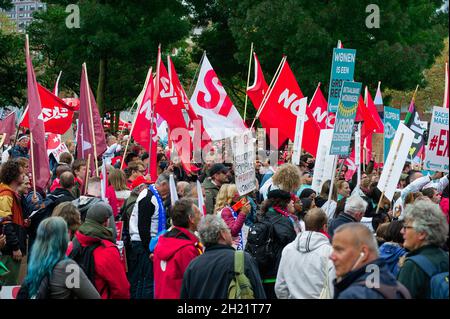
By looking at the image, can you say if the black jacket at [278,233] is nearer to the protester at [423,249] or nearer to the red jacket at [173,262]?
the red jacket at [173,262]

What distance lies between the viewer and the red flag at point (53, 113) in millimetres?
15453

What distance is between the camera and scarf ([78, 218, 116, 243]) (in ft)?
23.0

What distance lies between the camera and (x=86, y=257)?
Answer: 693 cm

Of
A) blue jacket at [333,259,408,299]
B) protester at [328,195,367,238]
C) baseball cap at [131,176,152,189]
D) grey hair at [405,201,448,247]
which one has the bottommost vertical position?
baseball cap at [131,176,152,189]

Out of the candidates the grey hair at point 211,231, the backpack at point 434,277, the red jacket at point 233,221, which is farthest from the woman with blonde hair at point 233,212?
the backpack at point 434,277

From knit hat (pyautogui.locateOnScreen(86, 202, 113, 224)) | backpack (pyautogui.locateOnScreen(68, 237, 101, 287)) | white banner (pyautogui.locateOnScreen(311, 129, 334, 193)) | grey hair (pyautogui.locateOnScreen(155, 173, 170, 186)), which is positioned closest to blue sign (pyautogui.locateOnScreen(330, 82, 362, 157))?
white banner (pyautogui.locateOnScreen(311, 129, 334, 193))

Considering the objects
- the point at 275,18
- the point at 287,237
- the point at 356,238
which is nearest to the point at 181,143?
the point at 287,237

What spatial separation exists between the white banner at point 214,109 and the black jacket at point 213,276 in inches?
280

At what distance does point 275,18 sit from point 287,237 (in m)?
23.9

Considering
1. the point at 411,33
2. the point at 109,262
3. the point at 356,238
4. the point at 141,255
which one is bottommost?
the point at 141,255

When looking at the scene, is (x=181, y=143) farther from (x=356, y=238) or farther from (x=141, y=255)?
(x=356, y=238)

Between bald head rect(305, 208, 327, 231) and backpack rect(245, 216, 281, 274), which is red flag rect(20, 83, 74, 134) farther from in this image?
bald head rect(305, 208, 327, 231)

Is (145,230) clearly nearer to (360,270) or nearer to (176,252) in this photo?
(176,252)
